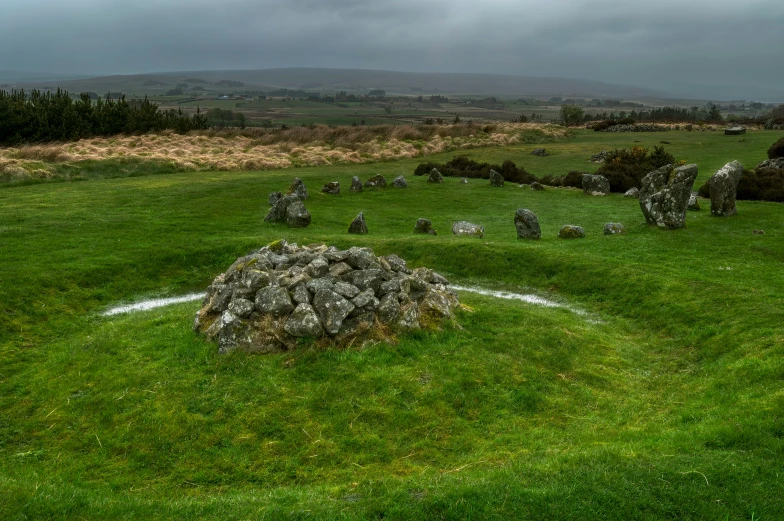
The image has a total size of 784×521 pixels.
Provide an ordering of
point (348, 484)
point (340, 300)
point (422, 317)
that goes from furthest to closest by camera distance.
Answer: point (422, 317)
point (340, 300)
point (348, 484)

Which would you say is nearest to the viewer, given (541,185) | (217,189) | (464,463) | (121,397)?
(464,463)

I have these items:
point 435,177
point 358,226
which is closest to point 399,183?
point 435,177

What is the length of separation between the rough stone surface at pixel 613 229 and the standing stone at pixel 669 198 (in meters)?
1.32

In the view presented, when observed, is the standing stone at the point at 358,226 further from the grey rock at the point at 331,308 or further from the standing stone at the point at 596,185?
the standing stone at the point at 596,185

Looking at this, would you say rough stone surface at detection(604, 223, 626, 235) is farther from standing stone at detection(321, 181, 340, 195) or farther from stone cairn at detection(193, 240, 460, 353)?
standing stone at detection(321, 181, 340, 195)

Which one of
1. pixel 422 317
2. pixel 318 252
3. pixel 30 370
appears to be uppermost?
pixel 318 252

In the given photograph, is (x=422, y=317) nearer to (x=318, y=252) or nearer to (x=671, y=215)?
(x=318, y=252)

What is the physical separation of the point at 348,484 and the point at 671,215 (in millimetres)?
21011

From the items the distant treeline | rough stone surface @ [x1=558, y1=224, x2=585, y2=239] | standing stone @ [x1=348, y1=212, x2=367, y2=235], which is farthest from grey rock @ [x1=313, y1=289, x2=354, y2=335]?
the distant treeline

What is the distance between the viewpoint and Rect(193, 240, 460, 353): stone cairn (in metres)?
12.5

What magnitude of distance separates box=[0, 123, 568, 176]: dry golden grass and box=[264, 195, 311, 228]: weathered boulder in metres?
19.5

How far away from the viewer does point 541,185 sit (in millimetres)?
40188

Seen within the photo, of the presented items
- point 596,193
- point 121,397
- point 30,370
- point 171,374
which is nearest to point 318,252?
point 171,374

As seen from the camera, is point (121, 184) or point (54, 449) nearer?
point (54, 449)
